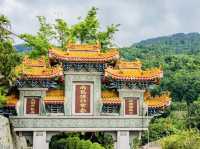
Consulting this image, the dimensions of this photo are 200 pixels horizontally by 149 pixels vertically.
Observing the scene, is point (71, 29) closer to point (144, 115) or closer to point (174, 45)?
point (144, 115)

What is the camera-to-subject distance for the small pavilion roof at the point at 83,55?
17.8m

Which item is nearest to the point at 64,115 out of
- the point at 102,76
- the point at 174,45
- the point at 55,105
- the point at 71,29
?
the point at 55,105

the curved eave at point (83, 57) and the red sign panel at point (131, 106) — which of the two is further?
the red sign panel at point (131, 106)

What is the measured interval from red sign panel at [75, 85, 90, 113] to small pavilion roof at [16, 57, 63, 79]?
93 centimetres

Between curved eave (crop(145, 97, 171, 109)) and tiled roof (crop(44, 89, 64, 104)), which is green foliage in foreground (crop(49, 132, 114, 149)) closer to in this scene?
tiled roof (crop(44, 89, 64, 104))

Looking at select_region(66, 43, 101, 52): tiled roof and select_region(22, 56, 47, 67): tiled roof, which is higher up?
select_region(66, 43, 101, 52): tiled roof

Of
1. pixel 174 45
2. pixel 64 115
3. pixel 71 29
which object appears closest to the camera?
pixel 64 115

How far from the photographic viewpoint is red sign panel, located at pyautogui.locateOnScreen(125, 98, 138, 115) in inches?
712

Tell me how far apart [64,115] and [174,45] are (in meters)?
129

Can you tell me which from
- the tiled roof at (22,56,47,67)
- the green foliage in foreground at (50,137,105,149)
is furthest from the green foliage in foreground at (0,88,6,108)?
the green foliage in foreground at (50,137,105,149)

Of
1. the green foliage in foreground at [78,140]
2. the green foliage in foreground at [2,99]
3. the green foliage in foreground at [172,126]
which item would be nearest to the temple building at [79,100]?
the green foliage in foreground at [2,99]

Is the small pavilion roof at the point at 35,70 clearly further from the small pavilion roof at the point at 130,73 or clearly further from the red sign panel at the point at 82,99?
the small pavilion roof at the point at 130,73

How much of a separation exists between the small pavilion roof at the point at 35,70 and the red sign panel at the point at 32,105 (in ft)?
2.81

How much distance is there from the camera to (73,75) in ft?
59.2
